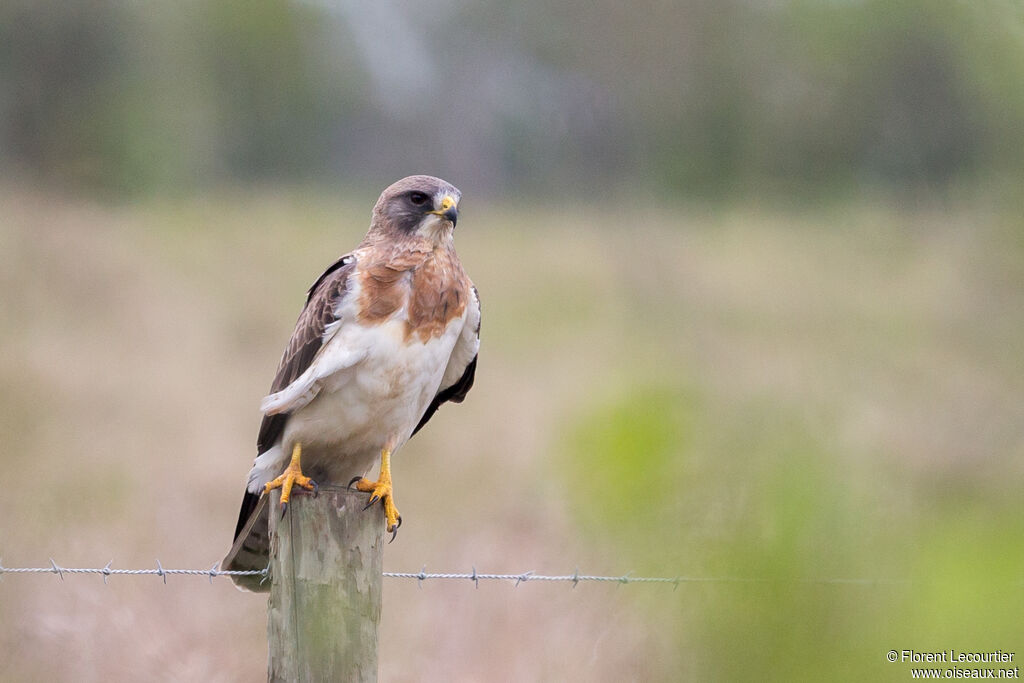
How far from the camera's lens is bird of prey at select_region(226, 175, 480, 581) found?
12.4ft

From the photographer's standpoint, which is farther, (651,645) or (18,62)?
(18,62)

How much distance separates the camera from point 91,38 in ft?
54.4

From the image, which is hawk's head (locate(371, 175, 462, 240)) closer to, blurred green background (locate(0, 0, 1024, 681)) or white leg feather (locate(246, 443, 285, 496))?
blurred green background (locate(0, 0, 1024, 681))

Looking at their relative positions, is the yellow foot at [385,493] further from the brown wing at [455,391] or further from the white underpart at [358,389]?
the brown wing at [455,391]

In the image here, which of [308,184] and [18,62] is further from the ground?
[18,62]

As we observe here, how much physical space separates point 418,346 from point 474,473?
2.89m

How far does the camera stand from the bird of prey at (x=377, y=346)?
12.4 ft

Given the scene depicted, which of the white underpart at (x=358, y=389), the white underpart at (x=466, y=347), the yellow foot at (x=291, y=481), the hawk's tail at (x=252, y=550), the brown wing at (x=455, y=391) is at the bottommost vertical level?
the hawk's tail at (x=252, y=550)

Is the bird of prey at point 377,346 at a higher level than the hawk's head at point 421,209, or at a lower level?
lower

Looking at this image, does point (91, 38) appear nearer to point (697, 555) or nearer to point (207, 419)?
point (207, 419)

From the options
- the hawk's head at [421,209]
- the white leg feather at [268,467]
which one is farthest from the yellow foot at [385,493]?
the hawk's head at [421,209]

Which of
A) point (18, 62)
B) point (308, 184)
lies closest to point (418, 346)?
point (308, 184)

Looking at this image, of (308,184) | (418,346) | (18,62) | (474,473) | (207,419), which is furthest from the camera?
(18,62)

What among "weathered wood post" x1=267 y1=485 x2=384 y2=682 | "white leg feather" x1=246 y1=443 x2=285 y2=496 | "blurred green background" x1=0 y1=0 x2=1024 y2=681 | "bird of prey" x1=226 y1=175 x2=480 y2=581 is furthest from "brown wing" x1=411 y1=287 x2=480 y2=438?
"weathered wood post" x1=267 y1=485 x2=384 y2=682
